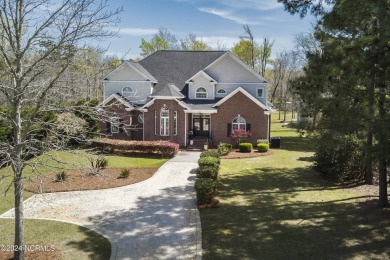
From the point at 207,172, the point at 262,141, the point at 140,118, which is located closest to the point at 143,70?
the point at 140,118

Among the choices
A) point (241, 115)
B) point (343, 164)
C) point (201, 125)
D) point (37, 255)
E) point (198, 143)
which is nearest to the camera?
point (37, 255)

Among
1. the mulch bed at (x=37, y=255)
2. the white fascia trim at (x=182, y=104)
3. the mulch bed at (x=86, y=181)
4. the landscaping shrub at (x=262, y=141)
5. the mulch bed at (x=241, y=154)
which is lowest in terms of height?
the mulch bed at (x=37, y=255)

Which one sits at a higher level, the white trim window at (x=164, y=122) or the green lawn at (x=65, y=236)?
the white trim window at (x=164, y=122)

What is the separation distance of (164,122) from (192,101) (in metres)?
3.62

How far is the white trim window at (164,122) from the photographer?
30.6 meters

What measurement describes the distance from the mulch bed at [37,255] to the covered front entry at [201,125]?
2250cm

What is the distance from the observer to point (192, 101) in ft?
106

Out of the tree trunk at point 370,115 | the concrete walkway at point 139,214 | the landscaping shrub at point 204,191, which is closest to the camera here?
the concrete walkway at point 139,214

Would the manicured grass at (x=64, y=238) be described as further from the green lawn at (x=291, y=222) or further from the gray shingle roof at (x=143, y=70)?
the gray shingle roof at (x=143, y=70)

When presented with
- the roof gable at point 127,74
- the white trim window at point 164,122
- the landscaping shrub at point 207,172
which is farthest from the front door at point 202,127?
the landscaping shrub at point 207,172

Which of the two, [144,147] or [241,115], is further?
[241,115]

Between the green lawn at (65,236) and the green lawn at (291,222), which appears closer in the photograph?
the green lawn at (65,236)

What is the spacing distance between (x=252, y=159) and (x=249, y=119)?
582 cm

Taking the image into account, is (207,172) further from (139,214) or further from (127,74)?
(127,74)
